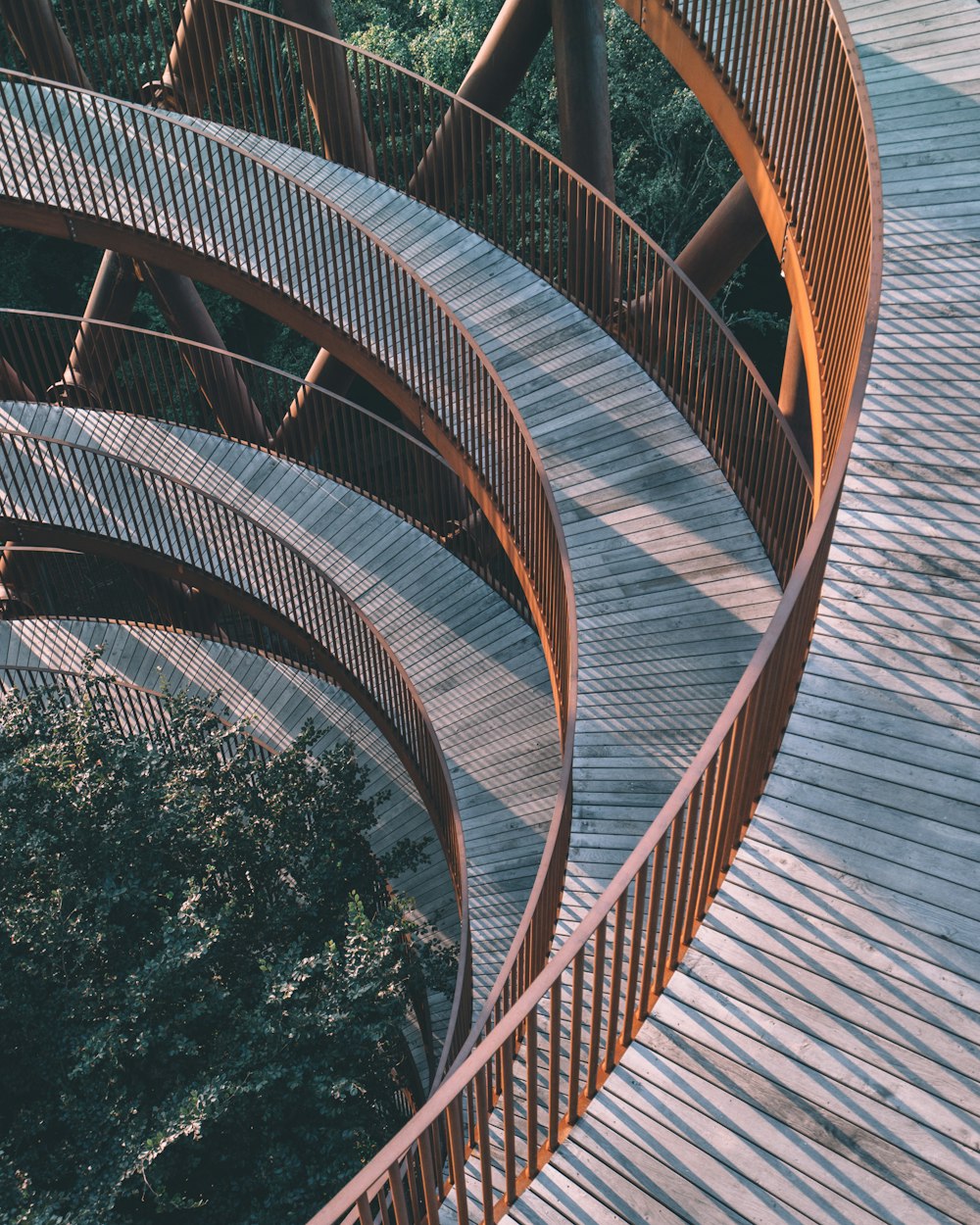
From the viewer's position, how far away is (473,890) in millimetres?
11688

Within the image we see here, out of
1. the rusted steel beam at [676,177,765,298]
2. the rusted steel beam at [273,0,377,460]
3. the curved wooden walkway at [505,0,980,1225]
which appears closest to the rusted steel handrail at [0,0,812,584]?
the rusted steel beam at [273,0,377,460]

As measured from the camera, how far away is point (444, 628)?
50.1 ft

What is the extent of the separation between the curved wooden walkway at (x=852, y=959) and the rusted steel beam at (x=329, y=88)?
1132 centimetres

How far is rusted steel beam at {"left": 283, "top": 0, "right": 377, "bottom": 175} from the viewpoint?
50.2ft

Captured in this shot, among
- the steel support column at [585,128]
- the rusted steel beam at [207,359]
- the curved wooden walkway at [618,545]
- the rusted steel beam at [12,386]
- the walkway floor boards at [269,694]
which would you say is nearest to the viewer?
the curved wooden walkway at [618,545]

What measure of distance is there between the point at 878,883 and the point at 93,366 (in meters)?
19.8

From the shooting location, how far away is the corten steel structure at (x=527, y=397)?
4.96 m

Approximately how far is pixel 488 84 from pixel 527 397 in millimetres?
5505

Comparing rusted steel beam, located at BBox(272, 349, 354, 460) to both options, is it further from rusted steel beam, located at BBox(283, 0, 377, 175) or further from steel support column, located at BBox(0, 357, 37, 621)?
steel support column, located at BBox(0, 357, 37, 621)

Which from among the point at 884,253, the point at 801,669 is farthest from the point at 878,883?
the point at 884,253

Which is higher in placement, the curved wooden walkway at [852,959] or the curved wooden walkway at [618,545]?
the curved wooden walkway at [618,545]

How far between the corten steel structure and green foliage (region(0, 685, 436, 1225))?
3.82 ft

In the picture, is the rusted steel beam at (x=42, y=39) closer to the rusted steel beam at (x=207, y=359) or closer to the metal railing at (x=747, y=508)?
the rusted steel beam at (x=207, y=359)

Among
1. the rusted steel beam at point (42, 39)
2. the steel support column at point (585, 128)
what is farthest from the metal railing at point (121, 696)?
the rusted steel beam at point (42, 39)
